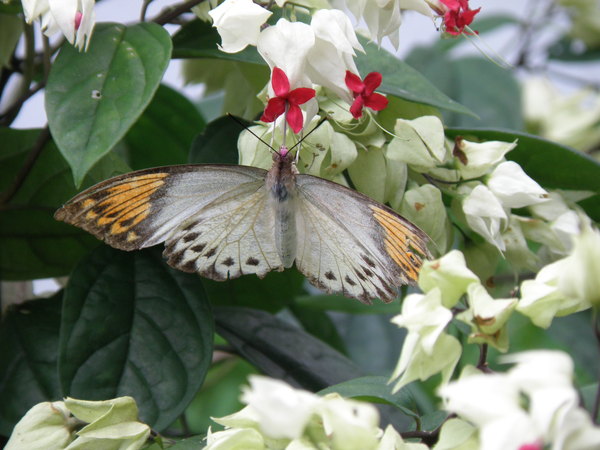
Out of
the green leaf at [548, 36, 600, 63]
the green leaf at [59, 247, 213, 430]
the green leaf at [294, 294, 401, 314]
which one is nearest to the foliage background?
the green leaf at [59, 247, 213, 430]

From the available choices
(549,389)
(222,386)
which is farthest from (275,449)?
(222,386)

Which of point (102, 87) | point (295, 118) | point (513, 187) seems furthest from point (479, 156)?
point (102, 87)

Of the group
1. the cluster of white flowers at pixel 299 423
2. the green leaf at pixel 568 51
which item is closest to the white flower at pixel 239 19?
the cluster of white flowers at pixel 299 423

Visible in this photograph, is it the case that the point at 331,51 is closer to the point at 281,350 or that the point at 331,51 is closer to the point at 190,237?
the point at 190,237

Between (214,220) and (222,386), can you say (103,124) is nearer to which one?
(214,220)

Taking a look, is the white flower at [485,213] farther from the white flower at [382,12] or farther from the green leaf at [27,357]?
the green leaf at [27,357]
